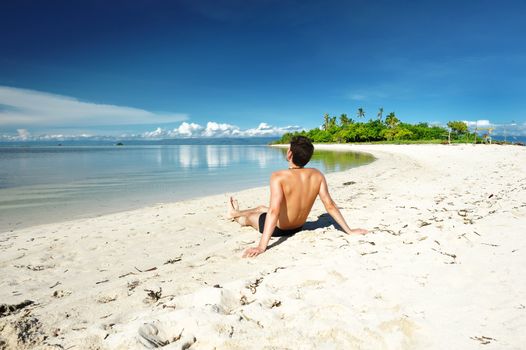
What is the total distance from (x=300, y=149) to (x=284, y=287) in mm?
1991

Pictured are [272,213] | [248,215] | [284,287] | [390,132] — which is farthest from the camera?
[390,132]

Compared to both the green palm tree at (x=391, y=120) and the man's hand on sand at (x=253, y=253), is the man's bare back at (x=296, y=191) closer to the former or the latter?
the man's hand on sand at (x=253, y=253)

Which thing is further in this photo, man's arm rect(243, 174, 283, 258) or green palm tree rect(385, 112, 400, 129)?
green palm tree rect(385, 112, 400, 129)

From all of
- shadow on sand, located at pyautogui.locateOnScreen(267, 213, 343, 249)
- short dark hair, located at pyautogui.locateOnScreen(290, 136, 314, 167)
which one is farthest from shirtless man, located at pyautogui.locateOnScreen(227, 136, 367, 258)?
shadow on sand, located at pyautogui.locateOnScreen(267, 213, 343, 249)

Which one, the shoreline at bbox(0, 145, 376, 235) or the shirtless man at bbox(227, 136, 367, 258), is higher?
the shirtless man at bbox(227, 136, 367, 258)

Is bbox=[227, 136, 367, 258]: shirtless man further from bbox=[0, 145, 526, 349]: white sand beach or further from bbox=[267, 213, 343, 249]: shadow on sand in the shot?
bbox=[267, 213, 343, 249]: shadow on sand

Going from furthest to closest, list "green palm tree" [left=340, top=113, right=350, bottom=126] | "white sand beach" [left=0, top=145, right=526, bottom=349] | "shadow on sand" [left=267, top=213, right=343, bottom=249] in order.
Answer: "green palm tree" [left=340, top=113, right=350, bottom=126] < "shadow on sand" [left=267, top=213, right=343, bottom=249] < "white sand beach" [left=0, top=145, right=526, bottom=349]

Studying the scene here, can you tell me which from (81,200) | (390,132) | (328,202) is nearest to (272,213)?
(328,202)

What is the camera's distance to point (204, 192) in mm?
12383

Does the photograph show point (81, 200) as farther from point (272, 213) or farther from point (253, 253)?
point (272, 213)

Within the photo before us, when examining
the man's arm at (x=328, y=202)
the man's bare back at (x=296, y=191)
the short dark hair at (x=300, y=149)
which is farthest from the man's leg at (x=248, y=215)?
the short dark hair at (x=300, y=149)

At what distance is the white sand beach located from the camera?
226 centimetres

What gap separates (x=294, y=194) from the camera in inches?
177

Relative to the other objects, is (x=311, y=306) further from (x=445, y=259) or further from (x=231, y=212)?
(x=231, y=212)
